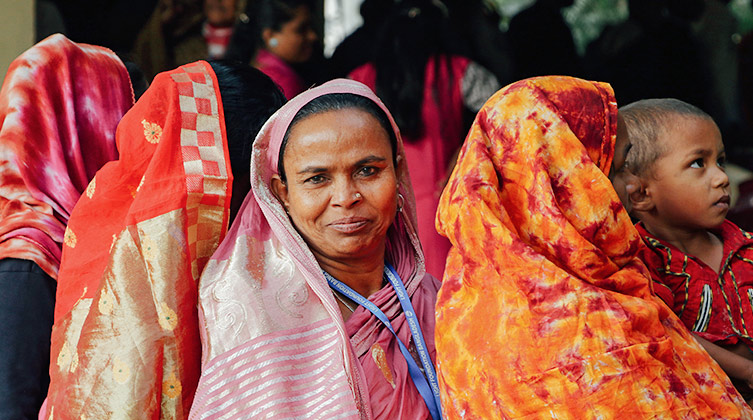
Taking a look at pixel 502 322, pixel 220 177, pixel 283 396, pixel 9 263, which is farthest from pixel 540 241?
pixel 9 263

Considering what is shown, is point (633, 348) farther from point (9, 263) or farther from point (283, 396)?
point (9, 263)

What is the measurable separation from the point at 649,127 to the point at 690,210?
28cm

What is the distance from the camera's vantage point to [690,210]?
2455 millimetres

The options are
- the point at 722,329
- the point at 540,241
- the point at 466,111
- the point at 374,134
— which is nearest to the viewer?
the point at 540,241

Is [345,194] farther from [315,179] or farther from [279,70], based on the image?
[279,70]

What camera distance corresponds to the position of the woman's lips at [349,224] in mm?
2186

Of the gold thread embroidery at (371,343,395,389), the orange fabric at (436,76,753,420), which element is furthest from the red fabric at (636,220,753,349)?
the gold thread embroidery at (371,343,395,389)

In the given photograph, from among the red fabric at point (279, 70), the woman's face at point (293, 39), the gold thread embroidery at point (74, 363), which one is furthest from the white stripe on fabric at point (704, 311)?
the woman's face at point (293, 39)

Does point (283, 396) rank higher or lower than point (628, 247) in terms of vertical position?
lower

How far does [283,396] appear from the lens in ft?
6.49

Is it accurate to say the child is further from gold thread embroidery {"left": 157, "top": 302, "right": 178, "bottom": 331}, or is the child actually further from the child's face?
gold thread embroidery {"left": 157, "top": 302, "right": 178, "bottom": 331}

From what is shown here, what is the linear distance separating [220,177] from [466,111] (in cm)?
235

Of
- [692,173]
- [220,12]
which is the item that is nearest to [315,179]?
[692,173]

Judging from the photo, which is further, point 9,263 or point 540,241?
point 9,263
